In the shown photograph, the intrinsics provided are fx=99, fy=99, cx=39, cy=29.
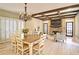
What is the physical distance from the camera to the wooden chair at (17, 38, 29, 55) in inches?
83.1

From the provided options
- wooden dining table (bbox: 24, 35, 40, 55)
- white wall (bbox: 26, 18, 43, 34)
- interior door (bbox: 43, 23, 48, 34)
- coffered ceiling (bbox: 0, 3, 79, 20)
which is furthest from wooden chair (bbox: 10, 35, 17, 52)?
interior door (bbox: 43, 23, 48, 34)

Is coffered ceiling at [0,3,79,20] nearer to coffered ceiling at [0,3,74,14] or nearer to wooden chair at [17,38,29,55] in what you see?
coffered ceiling at [0,3,74,14]

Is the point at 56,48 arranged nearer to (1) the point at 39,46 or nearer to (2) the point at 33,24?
(1) the point at 39,46

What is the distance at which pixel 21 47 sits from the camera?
221cm

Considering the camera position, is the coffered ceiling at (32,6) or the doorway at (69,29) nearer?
the coffered ceiling at (32,6)

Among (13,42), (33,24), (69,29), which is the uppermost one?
(33,24)

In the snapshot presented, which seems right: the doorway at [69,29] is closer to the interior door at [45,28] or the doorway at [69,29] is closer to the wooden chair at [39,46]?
the interior door at [45,28]

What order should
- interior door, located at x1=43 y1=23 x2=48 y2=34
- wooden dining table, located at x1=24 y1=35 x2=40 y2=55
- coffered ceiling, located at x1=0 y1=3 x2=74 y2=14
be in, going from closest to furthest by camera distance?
coffered ceiling, located at x1=0 y1=3 x2=74 y2=14, wooden dining table, located at x1=24 y1=35 x2=40 y2=55, interior door, located at x1=43 y1=23 x2=48 y2=34

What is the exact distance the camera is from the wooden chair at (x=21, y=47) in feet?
6.93

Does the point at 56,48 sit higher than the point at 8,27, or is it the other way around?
the point at 8,27

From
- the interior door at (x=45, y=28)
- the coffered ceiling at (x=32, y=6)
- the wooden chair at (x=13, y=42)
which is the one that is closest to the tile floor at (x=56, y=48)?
the wooden chair at (x=13, y=42)

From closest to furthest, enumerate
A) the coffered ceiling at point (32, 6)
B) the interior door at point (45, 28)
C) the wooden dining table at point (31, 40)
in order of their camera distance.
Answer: the coffered ceiling at point (32, 6)
the wooden dining table at point (31, 40)
the interior door at point (45, 28)

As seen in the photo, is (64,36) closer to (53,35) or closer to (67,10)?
(53,35)

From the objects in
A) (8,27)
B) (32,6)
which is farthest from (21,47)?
(32,6)
